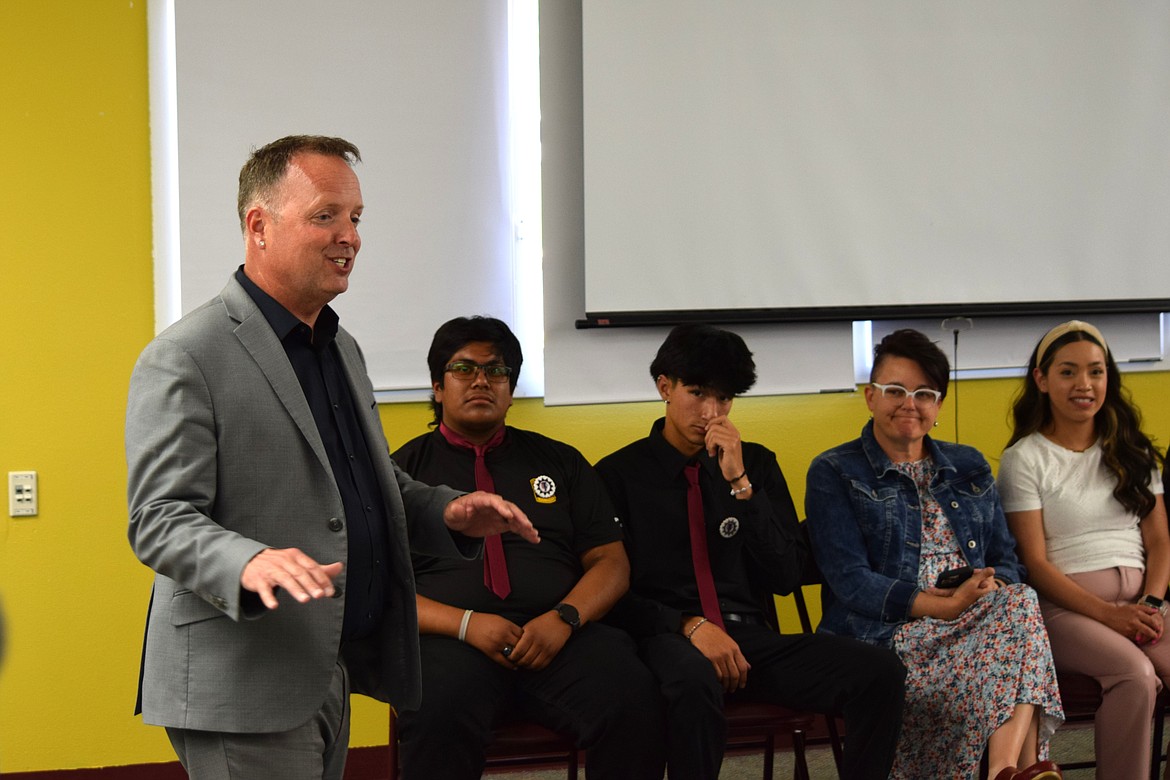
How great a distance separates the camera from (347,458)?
1.92 meters

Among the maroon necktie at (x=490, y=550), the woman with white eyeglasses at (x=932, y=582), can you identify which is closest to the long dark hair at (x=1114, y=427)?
the woman with white eyeglasses at (x=932, y=582)

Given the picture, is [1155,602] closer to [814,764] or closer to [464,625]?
[814,764]

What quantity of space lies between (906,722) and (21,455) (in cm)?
272

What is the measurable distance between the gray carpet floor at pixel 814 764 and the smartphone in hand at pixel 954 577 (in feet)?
3.22

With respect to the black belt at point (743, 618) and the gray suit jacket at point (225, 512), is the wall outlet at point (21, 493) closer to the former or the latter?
the gray suit jacket at point (225, 512)

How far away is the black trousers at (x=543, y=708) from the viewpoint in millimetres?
2506

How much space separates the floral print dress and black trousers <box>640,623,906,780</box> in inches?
6.2

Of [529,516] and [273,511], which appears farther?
[529,516]

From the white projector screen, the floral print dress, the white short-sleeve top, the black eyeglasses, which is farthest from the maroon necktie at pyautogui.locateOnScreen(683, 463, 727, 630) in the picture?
the white short-sleeve top

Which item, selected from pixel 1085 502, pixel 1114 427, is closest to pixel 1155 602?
pixel 1085 502

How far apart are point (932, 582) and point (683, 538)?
0.73m

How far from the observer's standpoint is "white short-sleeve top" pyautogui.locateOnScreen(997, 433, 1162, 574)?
338cm

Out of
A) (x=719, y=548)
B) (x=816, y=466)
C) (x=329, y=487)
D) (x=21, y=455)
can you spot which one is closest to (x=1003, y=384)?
(x=816, y=466)

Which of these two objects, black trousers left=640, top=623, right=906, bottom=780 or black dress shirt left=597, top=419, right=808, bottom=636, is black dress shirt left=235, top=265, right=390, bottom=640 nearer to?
black trousers left=640, top=623, right=906, bottom=780
